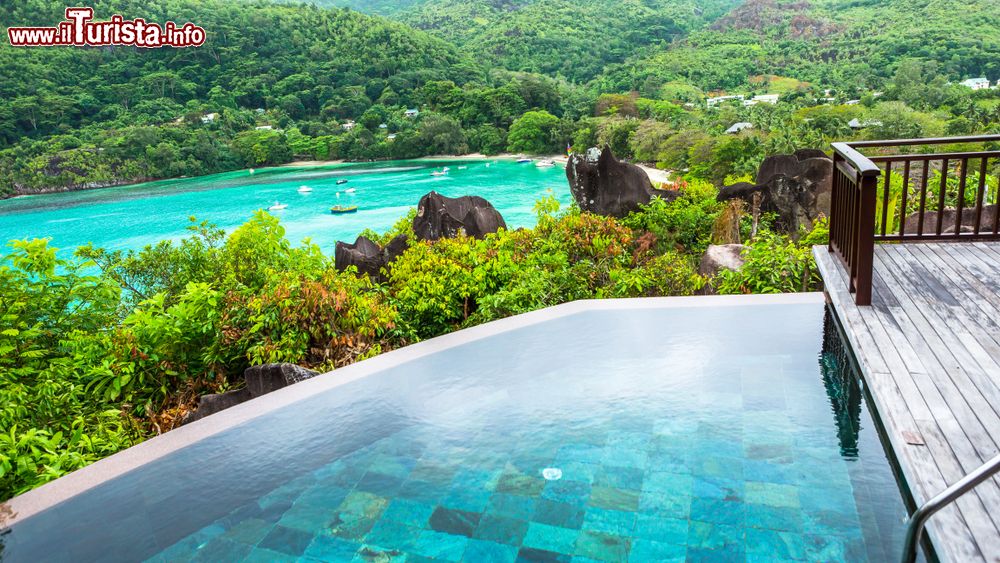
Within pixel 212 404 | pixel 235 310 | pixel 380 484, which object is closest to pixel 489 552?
pixel 380 484

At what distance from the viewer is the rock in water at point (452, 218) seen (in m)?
8.18

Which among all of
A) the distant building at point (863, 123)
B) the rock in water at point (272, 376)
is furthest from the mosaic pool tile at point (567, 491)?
the distant building at point (863, 123)

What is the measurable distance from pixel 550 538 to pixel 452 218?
648 cm

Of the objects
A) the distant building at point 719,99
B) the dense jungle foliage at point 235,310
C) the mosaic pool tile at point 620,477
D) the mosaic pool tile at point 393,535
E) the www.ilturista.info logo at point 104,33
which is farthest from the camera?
the distant building at point 719,99

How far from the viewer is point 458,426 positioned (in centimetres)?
299

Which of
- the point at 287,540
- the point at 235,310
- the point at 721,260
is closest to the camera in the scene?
the point at 287,540

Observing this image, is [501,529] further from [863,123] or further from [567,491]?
[863,123]

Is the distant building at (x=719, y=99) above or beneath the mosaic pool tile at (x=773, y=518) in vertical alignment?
above

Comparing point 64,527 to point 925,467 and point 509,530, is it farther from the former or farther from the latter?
point 925,467

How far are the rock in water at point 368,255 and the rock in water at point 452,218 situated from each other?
57 cm

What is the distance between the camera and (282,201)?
3912 centimetres

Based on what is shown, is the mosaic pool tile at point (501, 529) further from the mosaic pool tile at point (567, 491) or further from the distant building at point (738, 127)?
the distant building at point (738, 127)

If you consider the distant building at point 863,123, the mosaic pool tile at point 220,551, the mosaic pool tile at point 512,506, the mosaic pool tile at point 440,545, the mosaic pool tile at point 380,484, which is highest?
the distant building at point 863,123

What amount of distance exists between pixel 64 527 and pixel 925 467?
2814mm
